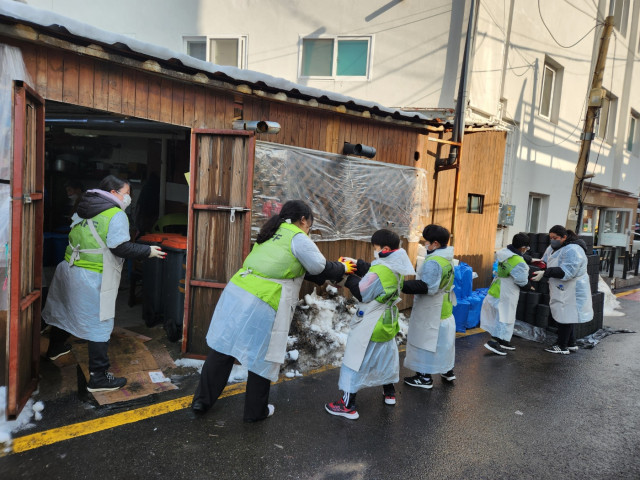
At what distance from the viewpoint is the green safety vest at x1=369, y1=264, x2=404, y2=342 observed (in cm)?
367

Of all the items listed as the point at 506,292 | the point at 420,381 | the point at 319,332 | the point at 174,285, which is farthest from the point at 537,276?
the point at 174,285

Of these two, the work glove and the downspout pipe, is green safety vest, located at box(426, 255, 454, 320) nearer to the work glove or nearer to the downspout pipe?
the work glove

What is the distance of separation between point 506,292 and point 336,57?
19.3ft

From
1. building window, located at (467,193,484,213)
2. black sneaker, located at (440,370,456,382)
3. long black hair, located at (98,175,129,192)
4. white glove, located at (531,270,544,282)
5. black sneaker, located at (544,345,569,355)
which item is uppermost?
building window, located at (467,193,484,213)

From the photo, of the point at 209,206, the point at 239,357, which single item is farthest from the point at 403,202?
the point at 239,357

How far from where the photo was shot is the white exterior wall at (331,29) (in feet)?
27.3

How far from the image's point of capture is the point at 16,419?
326 centimetres

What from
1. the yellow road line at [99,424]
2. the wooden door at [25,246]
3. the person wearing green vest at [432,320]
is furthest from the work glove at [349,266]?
the wooden door at [25,246]

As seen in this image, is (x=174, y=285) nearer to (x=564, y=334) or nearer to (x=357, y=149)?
(x=357, y=149)

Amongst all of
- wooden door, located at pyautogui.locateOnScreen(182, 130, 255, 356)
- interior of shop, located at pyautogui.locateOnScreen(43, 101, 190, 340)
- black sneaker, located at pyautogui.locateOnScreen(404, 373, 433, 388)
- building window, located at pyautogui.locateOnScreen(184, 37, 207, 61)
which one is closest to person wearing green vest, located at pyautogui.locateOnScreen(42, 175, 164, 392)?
wooden door, located at pyautogui.locateOnScreen(182, 130, 255, 356)

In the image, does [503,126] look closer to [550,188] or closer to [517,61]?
[517,61]

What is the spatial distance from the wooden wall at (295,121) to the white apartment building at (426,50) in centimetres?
120

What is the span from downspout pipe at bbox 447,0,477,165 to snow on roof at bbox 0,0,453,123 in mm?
1493

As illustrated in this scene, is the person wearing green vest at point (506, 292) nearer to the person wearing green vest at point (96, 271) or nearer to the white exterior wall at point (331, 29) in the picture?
the white exterior wall at point (331, 29)
